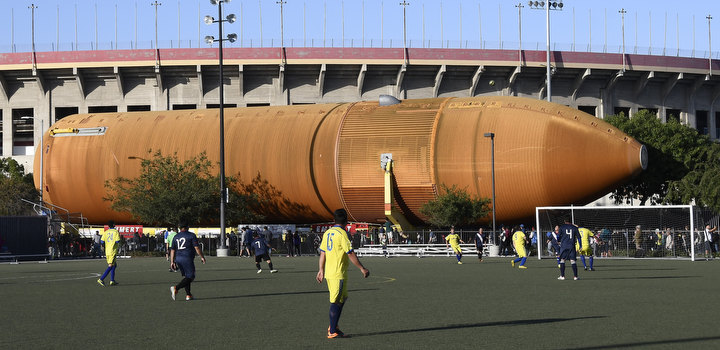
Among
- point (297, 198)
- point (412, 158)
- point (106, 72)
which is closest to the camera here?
point (412, 158)

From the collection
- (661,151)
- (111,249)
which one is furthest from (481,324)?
(661,151)

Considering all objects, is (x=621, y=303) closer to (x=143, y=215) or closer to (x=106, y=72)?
(x=143, y=215)

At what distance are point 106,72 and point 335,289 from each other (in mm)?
67607

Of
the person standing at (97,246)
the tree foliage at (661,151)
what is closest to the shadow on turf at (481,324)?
the person standing at (97,246)

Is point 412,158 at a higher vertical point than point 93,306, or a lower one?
higher

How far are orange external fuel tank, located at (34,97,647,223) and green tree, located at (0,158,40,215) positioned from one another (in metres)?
6.24

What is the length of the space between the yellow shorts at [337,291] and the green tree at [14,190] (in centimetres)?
5686

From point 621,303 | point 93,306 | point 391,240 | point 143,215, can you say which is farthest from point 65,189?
point 621,303

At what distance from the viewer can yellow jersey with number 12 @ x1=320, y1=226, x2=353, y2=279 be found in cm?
1353

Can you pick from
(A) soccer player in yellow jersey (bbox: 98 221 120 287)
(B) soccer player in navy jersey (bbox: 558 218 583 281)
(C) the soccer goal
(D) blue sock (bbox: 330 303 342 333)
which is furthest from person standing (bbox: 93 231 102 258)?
(D) blue sock (bbox: 330 303 342 333)

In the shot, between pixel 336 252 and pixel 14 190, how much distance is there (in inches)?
2362

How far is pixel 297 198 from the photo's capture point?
55.1m

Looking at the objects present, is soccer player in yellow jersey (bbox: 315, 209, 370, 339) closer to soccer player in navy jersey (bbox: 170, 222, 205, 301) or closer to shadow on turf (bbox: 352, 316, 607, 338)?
shadow on turf (bbox: 352, 316, 607, 338)

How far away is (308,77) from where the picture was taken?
254 ft
